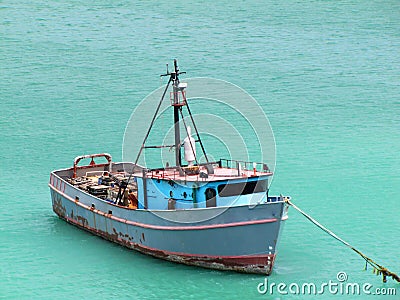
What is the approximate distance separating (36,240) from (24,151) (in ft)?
53.6

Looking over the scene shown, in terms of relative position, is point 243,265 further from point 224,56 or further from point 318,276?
point 224,56

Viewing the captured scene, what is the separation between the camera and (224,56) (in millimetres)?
74812

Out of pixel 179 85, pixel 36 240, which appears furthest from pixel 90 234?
pixel 179 85

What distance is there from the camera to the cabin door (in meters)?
29.7

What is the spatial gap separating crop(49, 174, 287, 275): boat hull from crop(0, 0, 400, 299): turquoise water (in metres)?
0.47

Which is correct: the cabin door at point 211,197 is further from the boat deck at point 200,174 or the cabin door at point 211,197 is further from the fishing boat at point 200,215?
the boat deck at point 200,174

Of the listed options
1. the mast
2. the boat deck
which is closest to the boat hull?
the boat deck

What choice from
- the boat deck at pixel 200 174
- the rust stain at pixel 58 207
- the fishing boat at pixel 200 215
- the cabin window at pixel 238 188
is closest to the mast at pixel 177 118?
the fishing boat at pixel 200 215

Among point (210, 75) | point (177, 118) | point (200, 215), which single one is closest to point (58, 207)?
point (177, 118)

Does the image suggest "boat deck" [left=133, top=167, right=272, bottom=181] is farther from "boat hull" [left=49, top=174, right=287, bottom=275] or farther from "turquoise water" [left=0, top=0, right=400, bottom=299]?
"turquoise water" [left=0, top=0, right=400, bottom=299]

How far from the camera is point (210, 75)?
229 ft

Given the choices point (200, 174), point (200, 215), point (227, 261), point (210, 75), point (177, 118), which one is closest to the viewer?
point (200, 215)

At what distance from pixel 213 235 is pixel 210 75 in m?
41.7

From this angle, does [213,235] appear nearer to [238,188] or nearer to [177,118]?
[238,188]
